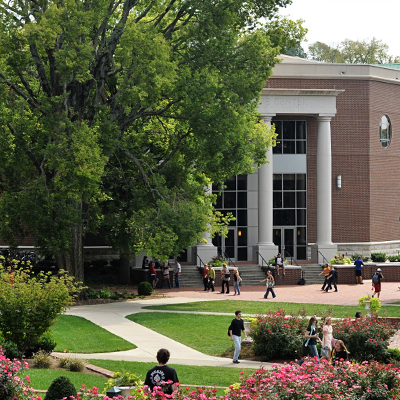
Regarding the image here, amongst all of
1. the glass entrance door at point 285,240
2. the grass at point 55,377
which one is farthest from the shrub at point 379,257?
the grass at point 55,377

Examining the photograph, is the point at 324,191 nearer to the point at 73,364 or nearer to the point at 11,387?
the point at 73,364

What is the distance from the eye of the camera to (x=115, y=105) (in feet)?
98.3

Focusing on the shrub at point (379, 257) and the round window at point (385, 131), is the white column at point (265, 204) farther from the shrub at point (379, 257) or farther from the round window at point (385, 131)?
the round window at point (385, 131)

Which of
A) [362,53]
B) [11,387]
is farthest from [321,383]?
[362,53]

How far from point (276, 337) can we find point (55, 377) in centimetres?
641

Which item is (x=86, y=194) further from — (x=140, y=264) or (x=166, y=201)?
(x=140, y=264)

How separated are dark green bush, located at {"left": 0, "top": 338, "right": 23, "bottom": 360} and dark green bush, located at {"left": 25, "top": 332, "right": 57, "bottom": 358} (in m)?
0.82

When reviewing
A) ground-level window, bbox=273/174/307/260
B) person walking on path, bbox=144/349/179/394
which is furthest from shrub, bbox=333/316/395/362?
ground-level window, bbox=273/174/307/260

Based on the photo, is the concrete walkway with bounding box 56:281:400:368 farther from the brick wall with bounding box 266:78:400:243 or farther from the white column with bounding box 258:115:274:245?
the brick wall with bounding box 266:78:400:243

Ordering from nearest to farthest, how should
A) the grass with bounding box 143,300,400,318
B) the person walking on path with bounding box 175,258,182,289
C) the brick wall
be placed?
the grass with bounding box 143,300,400,318, the person walking on path with bounding box 175,258,182,289, the brick wall

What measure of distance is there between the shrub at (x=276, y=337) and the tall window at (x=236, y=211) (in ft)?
83.9

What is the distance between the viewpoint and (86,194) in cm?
2706

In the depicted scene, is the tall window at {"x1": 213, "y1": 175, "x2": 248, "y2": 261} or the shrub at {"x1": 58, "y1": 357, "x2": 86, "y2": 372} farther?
the tall window at {"x1": 213, "y1": 175, "x2": 248, "y2": 261}

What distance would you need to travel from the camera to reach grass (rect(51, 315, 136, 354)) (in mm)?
18594
